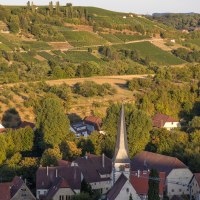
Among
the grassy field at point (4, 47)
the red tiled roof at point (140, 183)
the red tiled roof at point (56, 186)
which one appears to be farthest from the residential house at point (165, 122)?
the grassy field at point (4, 47)

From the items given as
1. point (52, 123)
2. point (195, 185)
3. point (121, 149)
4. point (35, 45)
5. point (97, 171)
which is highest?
point (121, 149)

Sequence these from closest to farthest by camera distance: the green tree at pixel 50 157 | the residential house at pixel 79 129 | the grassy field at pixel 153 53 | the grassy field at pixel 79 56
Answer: the green tree at pixel 50 157, the residential house at pixel 79 129, the grassy field at pixel 79 56, the grassy field at pixel 153 53

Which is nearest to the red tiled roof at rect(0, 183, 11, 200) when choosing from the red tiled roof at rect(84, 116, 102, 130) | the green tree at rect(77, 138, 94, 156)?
the green tree at rect(77, 138, 94, 156)

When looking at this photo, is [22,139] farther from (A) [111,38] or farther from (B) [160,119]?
(A) [111,38]

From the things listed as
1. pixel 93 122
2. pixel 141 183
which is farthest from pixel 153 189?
pixel 93 122

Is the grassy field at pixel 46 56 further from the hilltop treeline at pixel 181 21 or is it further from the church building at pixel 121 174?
the hilltop treeline at pixel 181 21

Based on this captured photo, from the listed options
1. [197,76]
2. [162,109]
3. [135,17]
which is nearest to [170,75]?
[197,76]
